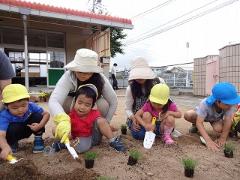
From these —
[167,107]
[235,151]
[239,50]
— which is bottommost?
[235,151]

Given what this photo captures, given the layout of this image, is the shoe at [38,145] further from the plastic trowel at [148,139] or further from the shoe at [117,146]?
the plastic trowel at [148,139]

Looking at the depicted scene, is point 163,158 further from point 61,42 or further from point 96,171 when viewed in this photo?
point 61,42

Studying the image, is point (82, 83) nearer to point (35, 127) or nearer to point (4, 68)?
point (35, 127)

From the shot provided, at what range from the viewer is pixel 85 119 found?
304 centimetres

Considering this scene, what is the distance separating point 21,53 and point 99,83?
8022 millimetres

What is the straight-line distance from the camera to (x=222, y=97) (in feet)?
10.9

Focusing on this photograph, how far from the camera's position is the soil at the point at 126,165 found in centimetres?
234

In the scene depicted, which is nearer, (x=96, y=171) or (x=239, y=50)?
(x=96, y=171)

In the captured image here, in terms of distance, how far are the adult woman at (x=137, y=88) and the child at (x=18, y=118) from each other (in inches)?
41.1

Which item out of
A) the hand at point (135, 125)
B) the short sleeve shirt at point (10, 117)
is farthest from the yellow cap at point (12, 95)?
the hand at point (135, 125)

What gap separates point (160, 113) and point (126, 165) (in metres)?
1.04

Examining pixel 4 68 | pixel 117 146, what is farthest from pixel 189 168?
pixel 4 68

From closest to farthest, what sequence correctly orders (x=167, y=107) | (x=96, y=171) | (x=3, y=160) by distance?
(x=96, y=171) → (x=3, y=160) → (x=167, y=107)

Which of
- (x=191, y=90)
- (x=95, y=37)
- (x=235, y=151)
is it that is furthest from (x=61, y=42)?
(x=235, y=151)
